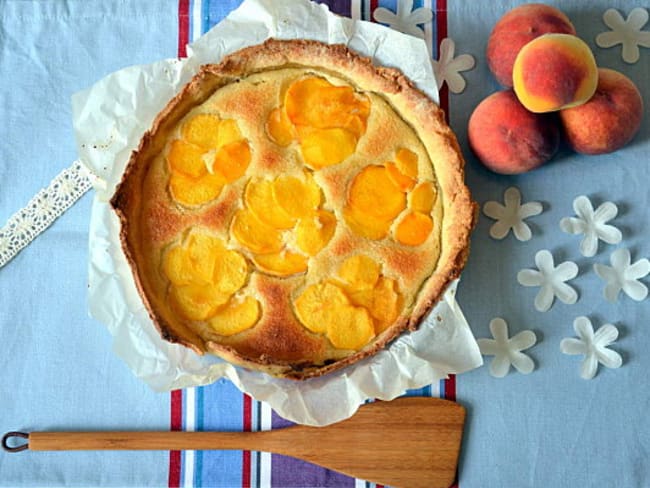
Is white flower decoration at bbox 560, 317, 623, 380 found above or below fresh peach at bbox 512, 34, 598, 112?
below

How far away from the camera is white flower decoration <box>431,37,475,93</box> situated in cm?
188

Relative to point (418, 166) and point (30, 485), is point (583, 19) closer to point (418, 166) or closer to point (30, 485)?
point (418, 166)

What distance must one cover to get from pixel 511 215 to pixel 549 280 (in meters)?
0.19

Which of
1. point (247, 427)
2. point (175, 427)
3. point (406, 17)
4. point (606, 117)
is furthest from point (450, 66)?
point (175, 427)

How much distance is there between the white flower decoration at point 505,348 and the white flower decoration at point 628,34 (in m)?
0.79

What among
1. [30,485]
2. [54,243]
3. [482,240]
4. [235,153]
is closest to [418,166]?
[482,240]

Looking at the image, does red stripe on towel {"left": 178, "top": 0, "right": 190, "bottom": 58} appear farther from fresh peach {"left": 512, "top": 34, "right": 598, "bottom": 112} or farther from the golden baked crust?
fresh peach {"left": 512, "top": 34, "right": 598, "bottom": 112}

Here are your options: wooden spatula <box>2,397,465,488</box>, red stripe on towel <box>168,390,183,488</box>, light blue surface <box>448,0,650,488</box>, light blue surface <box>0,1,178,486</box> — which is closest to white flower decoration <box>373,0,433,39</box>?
light blue surface <box>448,0,650,488</box>

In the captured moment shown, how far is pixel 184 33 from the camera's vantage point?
1.96 metres

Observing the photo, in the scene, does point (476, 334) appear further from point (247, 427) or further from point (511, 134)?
point (247, 427)

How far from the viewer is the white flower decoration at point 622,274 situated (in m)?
1.82

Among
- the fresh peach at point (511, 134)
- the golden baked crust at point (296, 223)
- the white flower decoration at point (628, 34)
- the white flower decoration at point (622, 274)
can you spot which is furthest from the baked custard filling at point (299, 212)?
the white flower decoration at point (628, 34)

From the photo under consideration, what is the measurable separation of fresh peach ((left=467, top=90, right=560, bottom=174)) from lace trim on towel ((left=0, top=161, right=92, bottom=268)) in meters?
1.02

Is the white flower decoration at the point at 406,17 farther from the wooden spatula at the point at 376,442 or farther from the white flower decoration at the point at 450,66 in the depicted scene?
the wooden spatula at the point at 376,442
